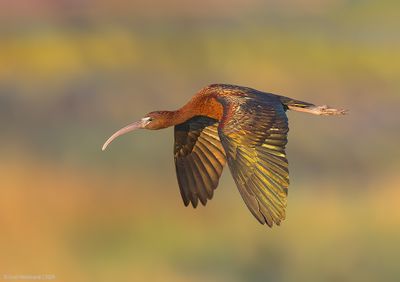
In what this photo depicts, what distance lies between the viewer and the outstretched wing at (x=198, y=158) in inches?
856

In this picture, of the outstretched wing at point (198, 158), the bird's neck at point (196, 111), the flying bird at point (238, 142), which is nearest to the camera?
the flying bird at point (238, 142)

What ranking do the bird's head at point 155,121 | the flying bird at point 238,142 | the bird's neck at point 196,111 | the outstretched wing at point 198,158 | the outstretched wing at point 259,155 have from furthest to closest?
the bird's head at point 155,121 < the outstretched wing at point 198,158 < the bird's neck at point 196,111 < the flying bird at point 238,142 < the outstretched wing at point 259,155

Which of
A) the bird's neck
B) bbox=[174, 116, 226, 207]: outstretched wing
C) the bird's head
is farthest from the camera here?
the bird's head

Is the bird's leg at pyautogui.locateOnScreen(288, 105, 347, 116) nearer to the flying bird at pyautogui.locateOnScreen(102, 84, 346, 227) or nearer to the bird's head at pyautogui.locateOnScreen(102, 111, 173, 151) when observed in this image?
the flying bird at pyautogui.locateOnScreen(102, 84, 346, 227)

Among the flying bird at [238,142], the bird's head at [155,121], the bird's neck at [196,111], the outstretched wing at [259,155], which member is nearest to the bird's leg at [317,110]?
the flying bird at [238,142]

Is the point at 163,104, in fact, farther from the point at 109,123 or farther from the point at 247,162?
the point at 247,162

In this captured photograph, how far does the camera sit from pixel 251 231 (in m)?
32.5

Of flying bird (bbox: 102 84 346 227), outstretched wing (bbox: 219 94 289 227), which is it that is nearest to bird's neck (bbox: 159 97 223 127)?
flying bird (bbox: 102 84 346 227)

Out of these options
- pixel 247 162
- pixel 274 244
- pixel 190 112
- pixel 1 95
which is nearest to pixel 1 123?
pixel 1 95

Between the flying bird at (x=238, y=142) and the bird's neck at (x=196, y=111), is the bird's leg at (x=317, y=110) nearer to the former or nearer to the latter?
the flying bird at (x=238, y=142)

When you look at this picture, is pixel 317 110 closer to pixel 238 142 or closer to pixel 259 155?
pixel 238 142

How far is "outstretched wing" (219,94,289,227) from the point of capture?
1808 cm

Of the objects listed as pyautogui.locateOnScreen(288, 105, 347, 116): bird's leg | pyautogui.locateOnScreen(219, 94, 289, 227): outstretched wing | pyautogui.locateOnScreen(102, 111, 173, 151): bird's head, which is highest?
pyautogui.locateOnScreen(102, 111, 173, 151): bird's head

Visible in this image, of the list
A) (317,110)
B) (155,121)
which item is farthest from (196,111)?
(317,110)
